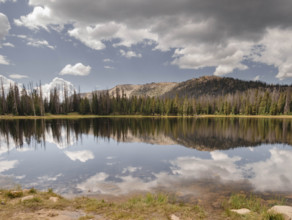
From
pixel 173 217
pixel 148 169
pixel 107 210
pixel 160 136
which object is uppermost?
pixel 173 217

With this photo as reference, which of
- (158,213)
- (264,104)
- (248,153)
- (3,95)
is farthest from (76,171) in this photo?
(264,104)

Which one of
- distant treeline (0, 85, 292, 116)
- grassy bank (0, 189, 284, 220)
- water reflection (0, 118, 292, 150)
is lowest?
water reflection (0, 118, 292, 150)

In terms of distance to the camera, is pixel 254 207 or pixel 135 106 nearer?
pixel 254 207

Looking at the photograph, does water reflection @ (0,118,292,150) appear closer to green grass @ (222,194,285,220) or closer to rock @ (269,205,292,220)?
green grass @ (222,194,285,220)

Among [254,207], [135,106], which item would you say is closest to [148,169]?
[254,207]

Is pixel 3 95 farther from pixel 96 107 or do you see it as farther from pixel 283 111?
pixel 283 111

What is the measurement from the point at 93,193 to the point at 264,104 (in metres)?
148

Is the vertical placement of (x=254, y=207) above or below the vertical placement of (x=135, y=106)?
below

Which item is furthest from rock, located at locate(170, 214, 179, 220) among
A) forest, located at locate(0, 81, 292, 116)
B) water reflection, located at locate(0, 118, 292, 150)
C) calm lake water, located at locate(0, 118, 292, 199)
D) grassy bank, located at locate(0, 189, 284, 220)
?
forest, located at locate(0, 81, 292, 116)

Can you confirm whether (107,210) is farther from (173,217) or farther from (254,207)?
(254,207)

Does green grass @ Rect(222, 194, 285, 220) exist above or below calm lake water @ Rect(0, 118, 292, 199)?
above

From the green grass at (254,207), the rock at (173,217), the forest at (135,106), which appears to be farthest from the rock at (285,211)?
the forest at (135,106)

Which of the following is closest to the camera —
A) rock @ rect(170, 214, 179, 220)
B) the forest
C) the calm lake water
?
rock @ rect(170, 214, 179, 220)

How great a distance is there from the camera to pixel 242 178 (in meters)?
14.2
